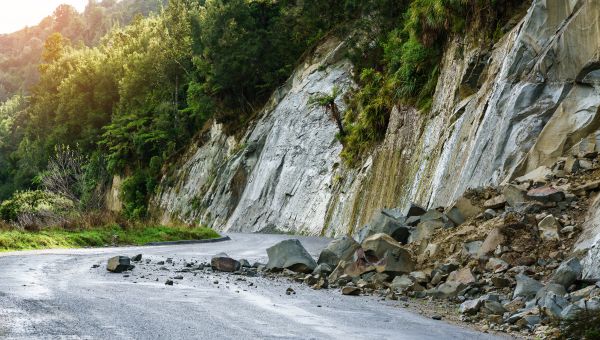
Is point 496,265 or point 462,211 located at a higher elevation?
point 462,211

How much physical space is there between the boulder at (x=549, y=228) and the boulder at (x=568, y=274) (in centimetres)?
167

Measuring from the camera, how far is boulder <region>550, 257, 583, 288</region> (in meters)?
9.01

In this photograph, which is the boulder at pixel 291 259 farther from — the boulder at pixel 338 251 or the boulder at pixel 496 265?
the boulder at pixel 496 265

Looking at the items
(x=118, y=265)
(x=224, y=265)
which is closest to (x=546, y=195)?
(x=224, y=265)

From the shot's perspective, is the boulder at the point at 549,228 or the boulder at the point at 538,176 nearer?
the boulder at the point at 549,228

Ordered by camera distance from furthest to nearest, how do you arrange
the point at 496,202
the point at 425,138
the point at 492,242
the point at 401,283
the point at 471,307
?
the point at 425,138 → the point at 496,202 → the point at 401,283 → the point at 492,242 → the point at 471,307

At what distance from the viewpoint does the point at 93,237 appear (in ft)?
80.9

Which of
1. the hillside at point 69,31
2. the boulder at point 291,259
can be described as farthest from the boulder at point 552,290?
the hillside at point 69,31

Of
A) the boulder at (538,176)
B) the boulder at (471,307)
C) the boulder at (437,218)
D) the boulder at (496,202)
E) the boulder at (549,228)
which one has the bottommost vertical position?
the boulder at (471,307)

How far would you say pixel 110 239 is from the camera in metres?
25.5

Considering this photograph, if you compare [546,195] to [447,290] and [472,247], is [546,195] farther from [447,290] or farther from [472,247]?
[447,290]

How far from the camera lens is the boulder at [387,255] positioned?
490 inches

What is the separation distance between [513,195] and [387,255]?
2.67 m

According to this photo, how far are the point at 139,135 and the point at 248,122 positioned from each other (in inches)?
593
